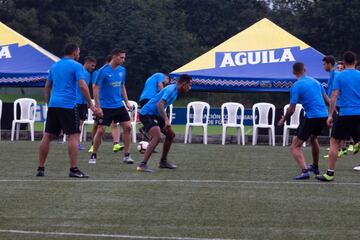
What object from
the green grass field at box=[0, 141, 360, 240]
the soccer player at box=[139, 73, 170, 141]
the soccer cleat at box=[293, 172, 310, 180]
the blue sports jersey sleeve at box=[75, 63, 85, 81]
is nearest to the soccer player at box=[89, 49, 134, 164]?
the green grass field at box=[0, 141, 360, 240]

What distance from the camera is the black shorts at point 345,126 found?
12.5m

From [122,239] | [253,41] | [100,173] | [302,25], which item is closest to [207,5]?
[302,25]

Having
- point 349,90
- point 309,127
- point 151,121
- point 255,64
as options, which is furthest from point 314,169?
point 255,64

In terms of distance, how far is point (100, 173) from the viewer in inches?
519

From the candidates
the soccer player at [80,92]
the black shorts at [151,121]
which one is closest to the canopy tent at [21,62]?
the soccer player at [80,92]

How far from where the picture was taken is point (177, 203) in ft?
32.4

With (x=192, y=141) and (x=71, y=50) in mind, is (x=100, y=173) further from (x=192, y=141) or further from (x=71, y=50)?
(x=192, y=141)

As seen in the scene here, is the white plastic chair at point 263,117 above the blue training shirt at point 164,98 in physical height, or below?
below

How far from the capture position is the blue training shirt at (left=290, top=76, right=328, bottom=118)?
41.0 feet

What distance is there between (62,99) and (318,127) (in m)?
3.56

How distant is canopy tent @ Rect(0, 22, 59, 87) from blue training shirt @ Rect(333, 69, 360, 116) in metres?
13.1

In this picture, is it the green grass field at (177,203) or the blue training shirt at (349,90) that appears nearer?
the green grass field at (177,203)

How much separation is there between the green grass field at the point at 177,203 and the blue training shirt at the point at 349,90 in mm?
990

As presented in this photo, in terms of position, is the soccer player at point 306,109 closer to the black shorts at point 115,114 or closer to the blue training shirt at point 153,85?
the black shorts at point 115,114
